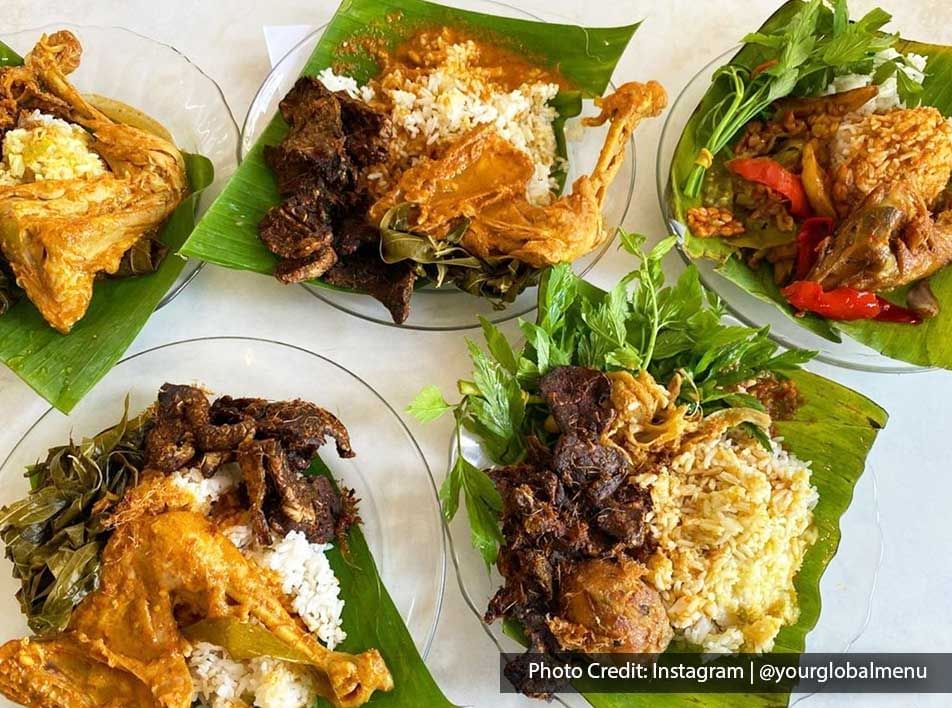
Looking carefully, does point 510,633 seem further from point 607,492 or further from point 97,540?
point 97,540

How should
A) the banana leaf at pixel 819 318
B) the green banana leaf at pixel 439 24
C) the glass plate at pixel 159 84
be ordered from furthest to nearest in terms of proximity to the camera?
the glass plate at pixel 159 84 < the green banana leaf at pixel 439 24 < the banana leaf at pixel 819 318

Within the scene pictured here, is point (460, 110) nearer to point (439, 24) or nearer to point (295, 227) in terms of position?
point (439, 24)

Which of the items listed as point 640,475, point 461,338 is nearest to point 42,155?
point 461,338

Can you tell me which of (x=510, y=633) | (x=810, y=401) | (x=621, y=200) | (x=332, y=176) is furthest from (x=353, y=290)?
(x=810, y=401)

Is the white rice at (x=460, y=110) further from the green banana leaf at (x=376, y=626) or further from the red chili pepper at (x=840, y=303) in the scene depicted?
the green banana leaf at (x=376, y=626)

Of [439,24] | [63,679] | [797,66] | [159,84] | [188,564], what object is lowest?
[63,679]

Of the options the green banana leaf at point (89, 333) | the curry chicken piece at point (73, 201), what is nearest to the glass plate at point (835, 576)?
the green banana leaf at point (89, 333)
